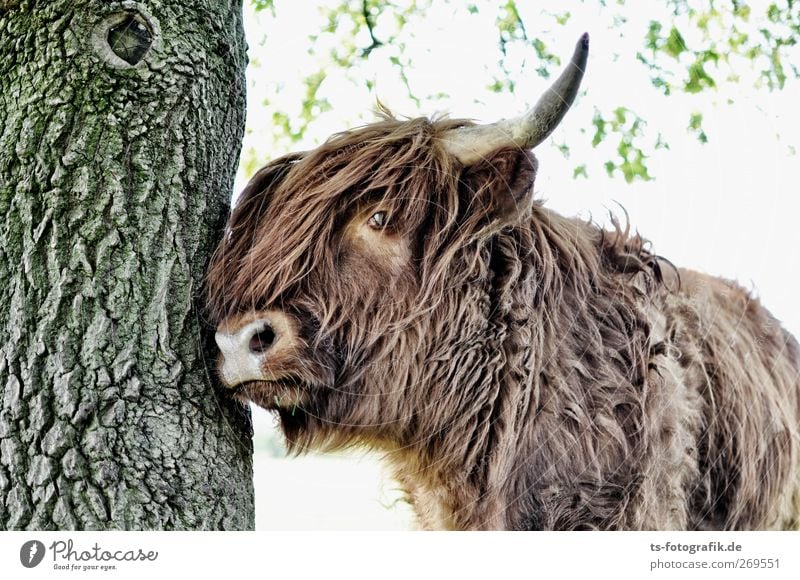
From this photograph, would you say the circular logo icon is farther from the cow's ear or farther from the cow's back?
the cow's back

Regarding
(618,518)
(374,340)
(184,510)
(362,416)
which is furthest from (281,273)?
(618,518)

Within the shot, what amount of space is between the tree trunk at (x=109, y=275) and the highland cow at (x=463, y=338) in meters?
0.13

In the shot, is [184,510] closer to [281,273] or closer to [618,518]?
[281,273]

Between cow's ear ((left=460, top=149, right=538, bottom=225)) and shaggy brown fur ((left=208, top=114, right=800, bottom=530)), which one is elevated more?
cow's ear ((left=460, top=149, right=538, bottom=225))

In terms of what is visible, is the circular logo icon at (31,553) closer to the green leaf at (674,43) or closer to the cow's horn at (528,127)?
the cow's horn at (528,127)

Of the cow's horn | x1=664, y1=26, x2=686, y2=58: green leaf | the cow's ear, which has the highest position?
x1=664, y1=26, x2=686, y2=58: green leaf

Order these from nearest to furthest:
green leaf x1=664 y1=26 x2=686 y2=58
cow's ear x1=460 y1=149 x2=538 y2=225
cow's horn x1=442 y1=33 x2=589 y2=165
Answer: cow's horn x1=442 y1=33 x2=589 y2=165 → cow's ear x1=460 y1=149 x2=538 y2=225 → green leaf x1=664 y1=26 x2=686 y2=58

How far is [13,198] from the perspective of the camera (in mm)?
1738

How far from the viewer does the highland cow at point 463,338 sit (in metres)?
1.89

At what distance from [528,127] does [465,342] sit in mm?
561

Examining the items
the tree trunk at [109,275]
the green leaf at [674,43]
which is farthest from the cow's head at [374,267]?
the green leaf at [674,43]

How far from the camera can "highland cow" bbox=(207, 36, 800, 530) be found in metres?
1.89

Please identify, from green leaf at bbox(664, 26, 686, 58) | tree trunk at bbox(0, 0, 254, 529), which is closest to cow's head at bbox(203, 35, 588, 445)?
tree trunk at bbox(0, 0, 254, 529)

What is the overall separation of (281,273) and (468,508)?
78 cm
